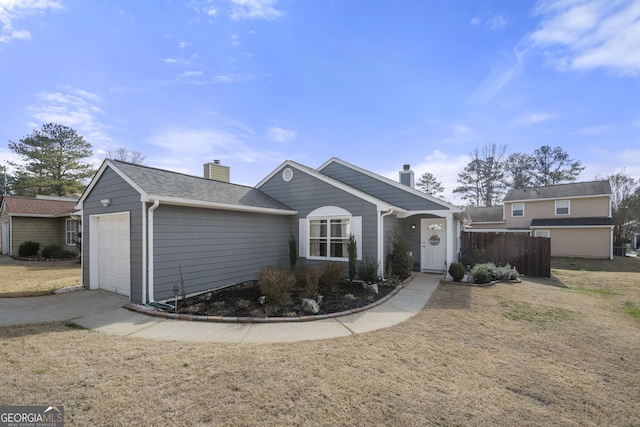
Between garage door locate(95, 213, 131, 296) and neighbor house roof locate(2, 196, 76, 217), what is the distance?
12.8 meters

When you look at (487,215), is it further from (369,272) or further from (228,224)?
(228,224)

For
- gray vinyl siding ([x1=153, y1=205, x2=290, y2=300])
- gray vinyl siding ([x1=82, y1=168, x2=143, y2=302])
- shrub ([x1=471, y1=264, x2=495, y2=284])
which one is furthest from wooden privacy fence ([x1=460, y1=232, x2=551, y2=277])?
gray vinyl siding ([x1=82, y1=168, x2=143, y2=302])

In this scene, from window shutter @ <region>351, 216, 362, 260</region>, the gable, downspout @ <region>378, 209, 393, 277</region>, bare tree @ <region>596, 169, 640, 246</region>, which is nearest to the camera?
downspout @ <region>378, 209, 393, 277</region>

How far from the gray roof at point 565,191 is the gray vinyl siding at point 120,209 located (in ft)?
89.6

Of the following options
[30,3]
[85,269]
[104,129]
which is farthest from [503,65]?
[104,129]

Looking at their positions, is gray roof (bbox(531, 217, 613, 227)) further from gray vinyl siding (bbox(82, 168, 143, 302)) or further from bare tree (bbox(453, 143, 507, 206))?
gray vinyl siding (bbox(82, 168, 143, 302))

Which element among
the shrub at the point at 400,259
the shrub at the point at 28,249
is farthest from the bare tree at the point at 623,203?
the shrub at the point at 28,249

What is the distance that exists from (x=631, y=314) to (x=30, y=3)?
17.6m

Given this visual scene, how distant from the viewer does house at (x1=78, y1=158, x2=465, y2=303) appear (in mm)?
6789

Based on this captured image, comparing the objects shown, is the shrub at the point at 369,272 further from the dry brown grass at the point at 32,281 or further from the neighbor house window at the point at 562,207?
the neighbor house window at the point at 562,207

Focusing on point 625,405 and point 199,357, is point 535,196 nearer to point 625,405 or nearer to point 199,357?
point 625,405

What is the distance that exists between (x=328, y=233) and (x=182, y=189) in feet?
16.6

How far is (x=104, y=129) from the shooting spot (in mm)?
18812

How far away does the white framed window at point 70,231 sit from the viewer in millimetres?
17844
